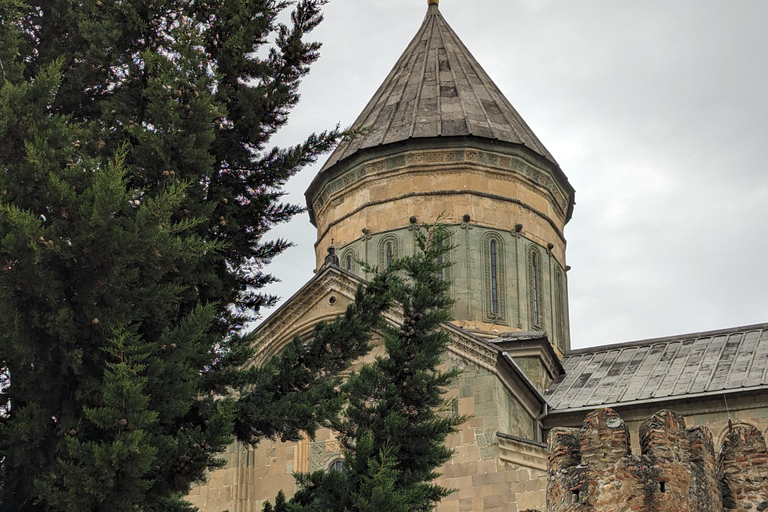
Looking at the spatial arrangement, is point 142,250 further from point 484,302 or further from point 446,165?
point 446,165

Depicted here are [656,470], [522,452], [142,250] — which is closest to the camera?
[142,250]

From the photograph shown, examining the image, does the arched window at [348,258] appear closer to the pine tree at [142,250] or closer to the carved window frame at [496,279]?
the carved window frame at [496,279]

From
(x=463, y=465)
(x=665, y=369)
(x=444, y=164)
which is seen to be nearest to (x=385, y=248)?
(x=444, y=164)

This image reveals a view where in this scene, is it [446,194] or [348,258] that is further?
[348,258]

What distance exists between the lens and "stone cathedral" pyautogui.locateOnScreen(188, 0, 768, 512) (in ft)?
51.3

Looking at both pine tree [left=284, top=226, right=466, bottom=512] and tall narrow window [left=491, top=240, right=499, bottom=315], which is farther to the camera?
tall narrow window [left=491, top=240, right=499, bottom=315]

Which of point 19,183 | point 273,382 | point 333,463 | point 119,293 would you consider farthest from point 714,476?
point 333,463

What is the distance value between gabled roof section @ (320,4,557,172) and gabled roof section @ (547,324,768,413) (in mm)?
3949

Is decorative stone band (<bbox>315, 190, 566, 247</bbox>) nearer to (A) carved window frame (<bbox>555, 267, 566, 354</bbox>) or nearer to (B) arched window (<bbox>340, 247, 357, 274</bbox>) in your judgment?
(B) arched window (<bbox>340, 247, 357, 274</bbox>)

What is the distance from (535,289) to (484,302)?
1279 mm

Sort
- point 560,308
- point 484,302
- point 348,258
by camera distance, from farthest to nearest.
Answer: point 560,308 → point 348,258 → point 484,302

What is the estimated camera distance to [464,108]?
20.8 m

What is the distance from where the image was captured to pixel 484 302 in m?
19.2

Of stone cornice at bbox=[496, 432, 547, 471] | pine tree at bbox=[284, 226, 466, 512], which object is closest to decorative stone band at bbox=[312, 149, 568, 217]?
stone cornice at bbox=[496, 432, 547, 471]
